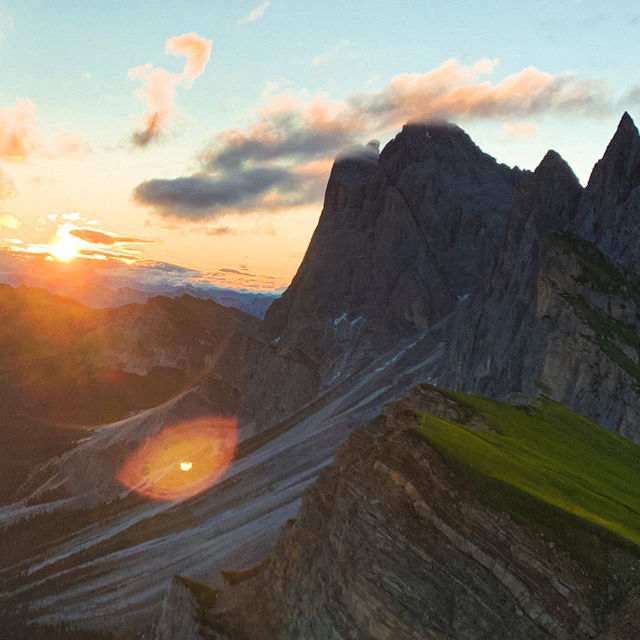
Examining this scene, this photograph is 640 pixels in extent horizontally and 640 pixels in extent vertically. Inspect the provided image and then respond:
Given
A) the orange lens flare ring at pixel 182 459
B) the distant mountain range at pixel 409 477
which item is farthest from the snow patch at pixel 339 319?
the orange lens flare ring at pixel 182 459

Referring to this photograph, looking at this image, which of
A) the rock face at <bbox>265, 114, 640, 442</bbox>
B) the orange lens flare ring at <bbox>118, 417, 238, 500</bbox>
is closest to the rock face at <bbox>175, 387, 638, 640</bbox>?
the rock face at <bbox>265, 114, 640, 442</bbox>

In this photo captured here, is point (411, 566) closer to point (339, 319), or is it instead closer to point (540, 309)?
point (540, 309)

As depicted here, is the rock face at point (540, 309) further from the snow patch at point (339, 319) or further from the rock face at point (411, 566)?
the rock face at point (411, 566)

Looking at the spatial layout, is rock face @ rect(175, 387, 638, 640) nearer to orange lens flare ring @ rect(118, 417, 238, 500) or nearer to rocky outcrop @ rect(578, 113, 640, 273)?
rocky outcrop @ rect(578, 113, 640, 273)

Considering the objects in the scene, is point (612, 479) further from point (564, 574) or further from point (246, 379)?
point (246, 379)

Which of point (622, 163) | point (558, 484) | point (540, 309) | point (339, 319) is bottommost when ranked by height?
point (339, 319)

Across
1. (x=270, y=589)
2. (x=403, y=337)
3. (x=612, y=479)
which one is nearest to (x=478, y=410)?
(x=612, y=479)

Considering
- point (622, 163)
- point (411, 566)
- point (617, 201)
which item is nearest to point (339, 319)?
point (617, 201)
